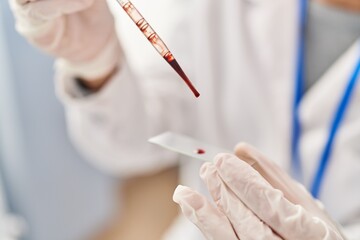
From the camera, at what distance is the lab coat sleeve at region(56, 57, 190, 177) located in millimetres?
872

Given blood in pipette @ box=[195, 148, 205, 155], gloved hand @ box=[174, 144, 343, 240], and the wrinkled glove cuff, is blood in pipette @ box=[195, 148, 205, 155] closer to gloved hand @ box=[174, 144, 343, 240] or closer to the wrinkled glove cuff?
gloved hand @ box=[174, 144, 343, 240]

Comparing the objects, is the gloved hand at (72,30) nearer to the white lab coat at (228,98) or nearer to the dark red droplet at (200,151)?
the white lab coat at (228,98)

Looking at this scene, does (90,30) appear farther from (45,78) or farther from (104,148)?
(45,78)

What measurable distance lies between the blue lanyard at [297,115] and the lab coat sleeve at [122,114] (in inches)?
10.1

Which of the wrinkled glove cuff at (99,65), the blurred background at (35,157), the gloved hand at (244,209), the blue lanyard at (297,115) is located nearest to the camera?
the gloved hand at (244,209)

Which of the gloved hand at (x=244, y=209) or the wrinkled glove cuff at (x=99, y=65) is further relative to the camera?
the wrinkled glove cuff at (x=99, y=65)

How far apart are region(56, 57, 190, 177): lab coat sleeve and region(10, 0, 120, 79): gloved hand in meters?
0.08

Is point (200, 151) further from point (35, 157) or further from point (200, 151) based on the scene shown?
point (35, 157)

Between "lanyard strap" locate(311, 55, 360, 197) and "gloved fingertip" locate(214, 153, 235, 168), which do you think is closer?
"gloved fingertip" locate(214, 153, 235, 168)

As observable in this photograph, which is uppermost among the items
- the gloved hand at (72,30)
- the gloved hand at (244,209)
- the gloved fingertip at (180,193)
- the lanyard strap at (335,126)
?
the gloved hand at (72,30)

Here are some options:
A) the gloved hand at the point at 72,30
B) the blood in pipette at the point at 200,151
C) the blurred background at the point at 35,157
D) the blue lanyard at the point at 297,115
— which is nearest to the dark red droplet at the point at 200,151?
the blood in pipette at the point at 200,151

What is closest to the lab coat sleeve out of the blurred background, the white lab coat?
the white lab coat

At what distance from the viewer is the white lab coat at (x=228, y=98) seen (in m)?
0.90

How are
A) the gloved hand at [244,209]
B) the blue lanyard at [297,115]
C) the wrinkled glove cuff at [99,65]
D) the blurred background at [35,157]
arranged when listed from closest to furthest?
1. the gloved hand at [244,209]
2. the wrinkled glove cuff at [99,65]
3. the blue lanyard at [297,115]
4. the blurred background at [35,157]
